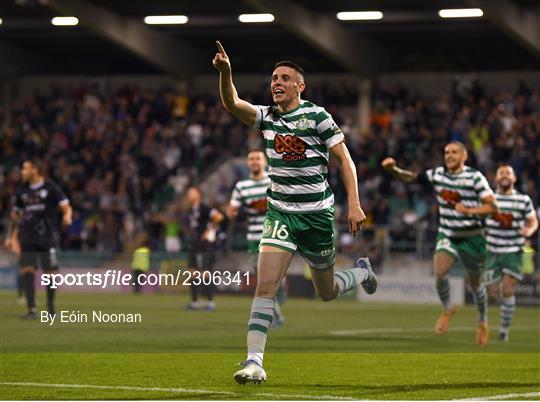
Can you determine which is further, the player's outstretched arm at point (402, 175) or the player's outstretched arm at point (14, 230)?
the player's outstretched arm at point (14, 230)

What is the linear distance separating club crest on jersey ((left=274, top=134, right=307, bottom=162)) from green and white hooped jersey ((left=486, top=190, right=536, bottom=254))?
841 centimetres

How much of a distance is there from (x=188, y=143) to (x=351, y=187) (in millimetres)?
29766

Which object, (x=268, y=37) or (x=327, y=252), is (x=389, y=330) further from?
(x=268, y=37)

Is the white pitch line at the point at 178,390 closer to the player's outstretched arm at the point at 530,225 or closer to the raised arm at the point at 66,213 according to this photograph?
the raised arm at the point at 66,213

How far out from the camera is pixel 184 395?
10.2m

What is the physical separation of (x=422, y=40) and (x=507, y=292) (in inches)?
1042

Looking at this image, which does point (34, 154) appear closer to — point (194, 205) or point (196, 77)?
point (196, 77)

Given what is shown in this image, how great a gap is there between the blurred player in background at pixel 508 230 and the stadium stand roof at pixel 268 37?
16.7m

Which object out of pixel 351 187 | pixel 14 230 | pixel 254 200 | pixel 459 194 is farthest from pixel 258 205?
pixel 351 187

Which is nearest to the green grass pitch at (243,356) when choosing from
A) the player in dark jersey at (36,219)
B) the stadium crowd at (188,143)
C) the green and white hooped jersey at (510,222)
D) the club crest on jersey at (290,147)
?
the player in dark jersey at (36,219)

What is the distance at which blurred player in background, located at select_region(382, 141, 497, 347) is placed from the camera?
1545 centimetres

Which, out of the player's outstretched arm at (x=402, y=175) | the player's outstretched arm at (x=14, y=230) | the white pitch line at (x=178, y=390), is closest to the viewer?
the white pitch line at (x=178, y=390)

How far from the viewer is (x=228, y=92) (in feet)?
32.3

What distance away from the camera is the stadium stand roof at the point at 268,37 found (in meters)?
37.6
